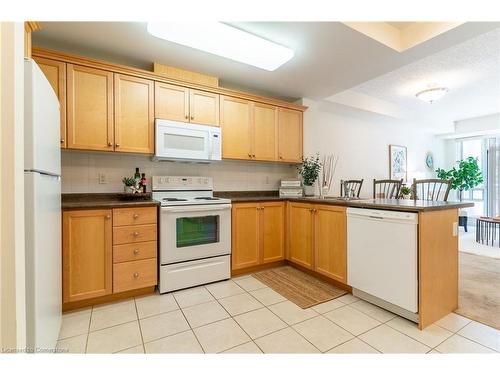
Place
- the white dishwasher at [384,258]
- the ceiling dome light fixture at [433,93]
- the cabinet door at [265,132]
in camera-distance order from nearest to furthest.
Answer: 1. the white dishwasher at [384,258]
2. the cabinet door at [265,132]
3. the ceiling dome light fixture at [433,93]

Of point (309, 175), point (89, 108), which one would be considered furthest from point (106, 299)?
point (309, 175)

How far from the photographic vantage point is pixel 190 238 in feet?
8.09

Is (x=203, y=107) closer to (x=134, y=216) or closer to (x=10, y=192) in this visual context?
(x=134, y=216)

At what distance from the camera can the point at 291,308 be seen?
206cm

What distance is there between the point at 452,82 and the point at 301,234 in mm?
3393

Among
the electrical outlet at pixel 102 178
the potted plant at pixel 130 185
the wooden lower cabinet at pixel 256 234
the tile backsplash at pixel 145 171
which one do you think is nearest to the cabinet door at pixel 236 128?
the tile backsplash at pixel 145 171

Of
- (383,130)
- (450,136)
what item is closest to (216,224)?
(383,130)

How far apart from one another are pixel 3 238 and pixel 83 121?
174cm

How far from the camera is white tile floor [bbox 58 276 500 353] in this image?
1549 mm

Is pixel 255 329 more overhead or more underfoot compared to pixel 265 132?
more underfoot

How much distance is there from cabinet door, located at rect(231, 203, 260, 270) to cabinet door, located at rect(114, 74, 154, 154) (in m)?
1.19

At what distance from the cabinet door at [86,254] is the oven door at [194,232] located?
0.47 metres

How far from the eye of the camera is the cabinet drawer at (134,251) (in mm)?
2123

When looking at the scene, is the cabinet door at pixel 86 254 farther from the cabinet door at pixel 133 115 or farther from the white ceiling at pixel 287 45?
the white ceiling at pixel 287 45
